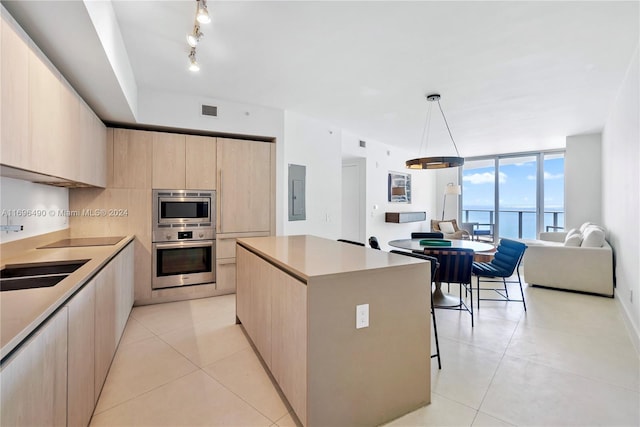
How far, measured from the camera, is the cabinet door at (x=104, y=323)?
1903 mm

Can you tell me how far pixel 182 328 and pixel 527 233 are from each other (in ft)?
25.8

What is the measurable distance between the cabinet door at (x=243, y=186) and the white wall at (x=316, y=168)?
260 mm

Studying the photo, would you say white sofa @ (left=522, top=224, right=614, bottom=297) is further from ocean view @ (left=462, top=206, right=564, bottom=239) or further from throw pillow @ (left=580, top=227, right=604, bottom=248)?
ocean view @ (left=462, top=206, right=564, bottom=239)

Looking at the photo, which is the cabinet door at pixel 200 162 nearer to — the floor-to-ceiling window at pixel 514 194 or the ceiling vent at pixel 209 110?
the ceiling vent at pixel 209 110

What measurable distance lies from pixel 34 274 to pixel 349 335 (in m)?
2.01

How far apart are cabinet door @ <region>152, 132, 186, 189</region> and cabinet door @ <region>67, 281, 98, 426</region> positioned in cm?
223

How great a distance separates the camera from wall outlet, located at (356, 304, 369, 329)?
5.38 ft

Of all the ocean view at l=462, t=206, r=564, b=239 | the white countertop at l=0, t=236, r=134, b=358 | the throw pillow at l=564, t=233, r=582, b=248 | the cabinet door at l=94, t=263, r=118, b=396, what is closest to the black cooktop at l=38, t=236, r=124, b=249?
the white countertop at l=0, t=236, r=134, b=358

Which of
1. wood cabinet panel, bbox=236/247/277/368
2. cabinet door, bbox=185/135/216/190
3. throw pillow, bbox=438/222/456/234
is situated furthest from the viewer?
throw pillow, bbox=438/222/456/234

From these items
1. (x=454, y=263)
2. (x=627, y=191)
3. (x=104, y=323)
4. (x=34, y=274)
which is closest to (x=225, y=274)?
(x=104, y=323)

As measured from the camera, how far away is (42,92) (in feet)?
5.87

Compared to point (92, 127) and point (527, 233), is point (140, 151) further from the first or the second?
point (527, 233)

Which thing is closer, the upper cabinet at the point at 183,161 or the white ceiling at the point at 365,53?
the white ceiling at the point at 365,53

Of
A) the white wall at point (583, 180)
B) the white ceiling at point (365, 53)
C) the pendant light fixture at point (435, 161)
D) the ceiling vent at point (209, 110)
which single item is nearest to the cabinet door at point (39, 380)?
the white ceiling at point (365, 53)
